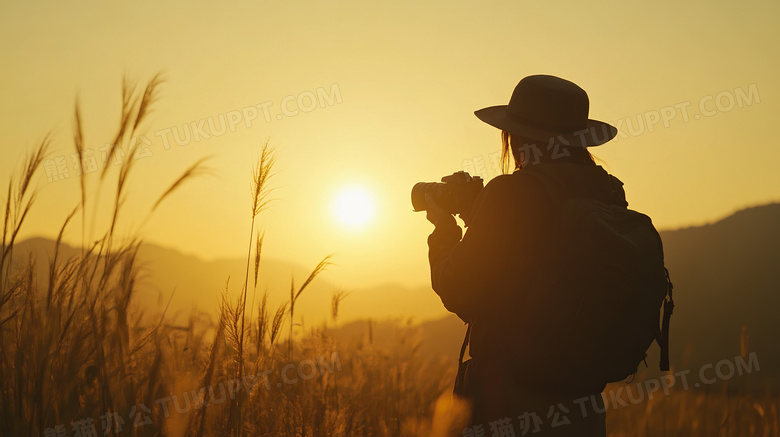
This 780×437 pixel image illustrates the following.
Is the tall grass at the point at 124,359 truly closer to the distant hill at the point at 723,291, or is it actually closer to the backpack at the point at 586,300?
the backpack at the point at 586,300

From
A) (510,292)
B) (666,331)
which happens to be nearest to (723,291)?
(666,331)

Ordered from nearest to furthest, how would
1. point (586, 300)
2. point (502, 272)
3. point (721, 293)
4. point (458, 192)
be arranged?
point (586, 300) < point (502, 272) < point (458, 192) < point (721, 293)

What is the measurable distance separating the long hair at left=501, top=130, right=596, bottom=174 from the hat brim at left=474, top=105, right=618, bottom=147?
0.02m

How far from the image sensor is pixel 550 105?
2219mm

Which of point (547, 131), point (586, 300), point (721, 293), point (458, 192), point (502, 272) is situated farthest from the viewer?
point (721, 293)

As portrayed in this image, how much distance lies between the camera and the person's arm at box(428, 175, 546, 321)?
194 centimetres

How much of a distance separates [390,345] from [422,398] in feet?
2.44

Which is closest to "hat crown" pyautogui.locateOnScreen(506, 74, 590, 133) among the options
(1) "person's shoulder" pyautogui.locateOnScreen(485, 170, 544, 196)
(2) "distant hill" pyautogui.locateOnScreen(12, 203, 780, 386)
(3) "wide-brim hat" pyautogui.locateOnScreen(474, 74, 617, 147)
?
→ (3) "wide-brim hat" pyautogui.locateOnScreen(474, 74, 617, 147)

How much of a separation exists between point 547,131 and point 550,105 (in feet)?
0.36

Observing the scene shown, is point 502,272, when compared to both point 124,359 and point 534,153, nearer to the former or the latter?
point 534,153

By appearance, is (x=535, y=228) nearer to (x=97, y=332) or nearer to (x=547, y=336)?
(x=547, y=336)

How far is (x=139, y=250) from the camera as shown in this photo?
2.44 meters

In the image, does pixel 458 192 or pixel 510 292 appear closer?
pixel 510 292

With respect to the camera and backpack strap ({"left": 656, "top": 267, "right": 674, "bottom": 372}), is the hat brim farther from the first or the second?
backpack strap ({"left": 656, "top": 267, "right": 674, "bottom": 372})
